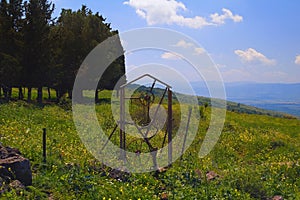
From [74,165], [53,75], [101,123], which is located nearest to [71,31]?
[53,75]

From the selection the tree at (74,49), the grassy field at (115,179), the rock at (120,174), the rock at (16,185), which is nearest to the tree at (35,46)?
the tree at (74,49)

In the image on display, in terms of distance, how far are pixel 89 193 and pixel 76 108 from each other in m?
15.6

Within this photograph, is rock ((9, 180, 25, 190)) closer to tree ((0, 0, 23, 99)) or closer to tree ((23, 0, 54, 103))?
tree ((0, 0, 23, 99))

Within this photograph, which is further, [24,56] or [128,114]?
[24,56]

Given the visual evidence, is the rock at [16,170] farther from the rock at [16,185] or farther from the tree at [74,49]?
the tree at [74,49]

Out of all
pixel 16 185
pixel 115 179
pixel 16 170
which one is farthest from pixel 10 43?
pixel 16 185

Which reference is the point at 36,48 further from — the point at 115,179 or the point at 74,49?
the point at 115,179

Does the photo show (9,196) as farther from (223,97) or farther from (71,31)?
(71,31)

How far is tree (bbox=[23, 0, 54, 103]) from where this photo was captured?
97.5ft

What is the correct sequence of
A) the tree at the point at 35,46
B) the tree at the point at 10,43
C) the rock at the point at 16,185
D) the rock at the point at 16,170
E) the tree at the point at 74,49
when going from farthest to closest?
the tree at the point at 74,49 → the tree at the point at 35,46 → the tree at the point at 10,43 → the rock at the point at 16,170 → the rock at the point at 16,185

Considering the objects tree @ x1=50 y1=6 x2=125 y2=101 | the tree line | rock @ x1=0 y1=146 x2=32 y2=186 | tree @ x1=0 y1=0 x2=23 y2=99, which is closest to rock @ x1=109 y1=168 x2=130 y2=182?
rock @ x1=0 y1=146 x2=32 y2=186

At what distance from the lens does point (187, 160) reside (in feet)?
40.3

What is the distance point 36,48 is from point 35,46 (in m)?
0.18

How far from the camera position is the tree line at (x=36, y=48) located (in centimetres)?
2906
